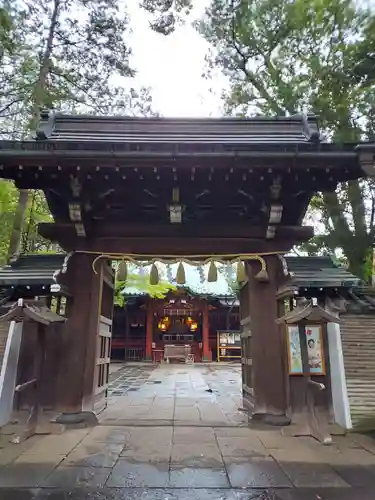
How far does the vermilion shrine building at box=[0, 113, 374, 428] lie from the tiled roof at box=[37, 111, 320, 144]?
46mm

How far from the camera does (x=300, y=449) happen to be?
15.2 ft

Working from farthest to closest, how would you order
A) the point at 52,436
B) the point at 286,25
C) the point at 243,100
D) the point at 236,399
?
1. the point at 243,100
2. the point at 286,25
3. the point at 236,399
4. the point at 52,436

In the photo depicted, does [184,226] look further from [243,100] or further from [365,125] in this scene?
[243,100]

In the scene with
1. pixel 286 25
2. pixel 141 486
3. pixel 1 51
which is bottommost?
pixel 141 486

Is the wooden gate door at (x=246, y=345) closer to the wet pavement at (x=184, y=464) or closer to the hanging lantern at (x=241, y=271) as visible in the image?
the hanging lantern at (x=241, y=271)

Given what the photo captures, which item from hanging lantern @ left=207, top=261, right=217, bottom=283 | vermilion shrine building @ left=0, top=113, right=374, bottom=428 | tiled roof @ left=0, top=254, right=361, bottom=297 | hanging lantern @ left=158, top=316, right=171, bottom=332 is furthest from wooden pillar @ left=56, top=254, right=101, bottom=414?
hanging lantern @ left=158, top=316, right=171, bottom=332

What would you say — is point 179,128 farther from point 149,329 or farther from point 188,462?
point 149,329

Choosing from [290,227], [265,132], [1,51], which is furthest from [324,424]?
[1,51]

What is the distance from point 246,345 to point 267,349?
4.04 ft

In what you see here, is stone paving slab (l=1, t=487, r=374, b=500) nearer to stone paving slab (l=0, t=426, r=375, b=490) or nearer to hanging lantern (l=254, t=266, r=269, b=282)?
stone paving slab (l=0, t=426, r=375, b=490)

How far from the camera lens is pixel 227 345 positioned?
73.2ft

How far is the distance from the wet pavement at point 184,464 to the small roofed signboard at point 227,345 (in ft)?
52.7

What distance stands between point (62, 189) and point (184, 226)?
2144 mm

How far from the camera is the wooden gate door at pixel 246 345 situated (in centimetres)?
661
